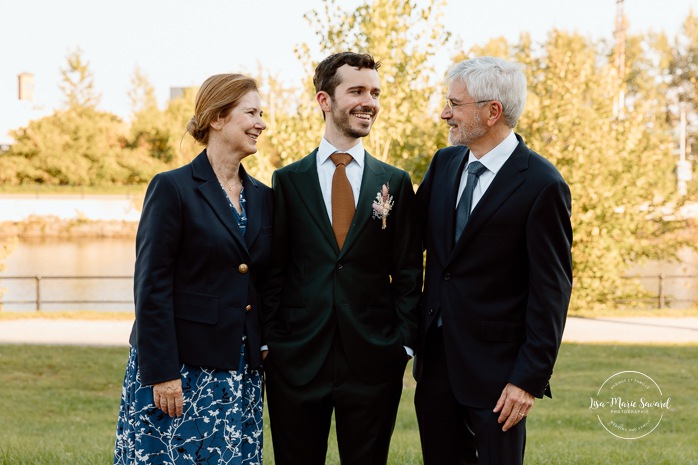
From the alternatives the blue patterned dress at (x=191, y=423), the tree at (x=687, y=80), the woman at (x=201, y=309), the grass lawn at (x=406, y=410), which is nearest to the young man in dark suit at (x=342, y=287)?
the woman at (x=201, y=309)

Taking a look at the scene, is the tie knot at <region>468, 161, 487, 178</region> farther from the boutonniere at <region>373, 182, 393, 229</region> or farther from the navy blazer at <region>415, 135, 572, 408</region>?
the boutonniere at <region>373, 182, 393, 229</region>

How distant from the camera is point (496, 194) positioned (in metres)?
3.35

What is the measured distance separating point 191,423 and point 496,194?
1.63 m

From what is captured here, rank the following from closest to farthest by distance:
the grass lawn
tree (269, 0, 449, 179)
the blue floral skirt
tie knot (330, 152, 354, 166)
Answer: the blue floral skirt < tie knot (330, 152, 354, 166) < the grass lawn < tree (269, 0, 449, 179)

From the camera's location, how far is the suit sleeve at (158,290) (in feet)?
10.8

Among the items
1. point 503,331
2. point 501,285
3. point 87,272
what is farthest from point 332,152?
point 87,272

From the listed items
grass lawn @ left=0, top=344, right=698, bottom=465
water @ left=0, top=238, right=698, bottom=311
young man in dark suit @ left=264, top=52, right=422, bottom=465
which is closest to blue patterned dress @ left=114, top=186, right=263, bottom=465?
young man in dark suit @ left=264, top=52, right=422, bottom=465

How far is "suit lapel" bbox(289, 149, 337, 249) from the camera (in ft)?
11.7

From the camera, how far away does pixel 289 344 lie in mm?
3564

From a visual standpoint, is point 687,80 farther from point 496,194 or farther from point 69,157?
point 496,194

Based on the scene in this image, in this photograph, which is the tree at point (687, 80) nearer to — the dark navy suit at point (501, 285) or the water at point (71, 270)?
the water at point (71, 270)

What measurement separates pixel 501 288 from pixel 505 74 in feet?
3.00

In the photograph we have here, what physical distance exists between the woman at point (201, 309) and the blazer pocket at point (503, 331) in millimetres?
1006

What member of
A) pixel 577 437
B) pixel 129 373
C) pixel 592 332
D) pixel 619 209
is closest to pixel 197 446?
pixel 129 373
